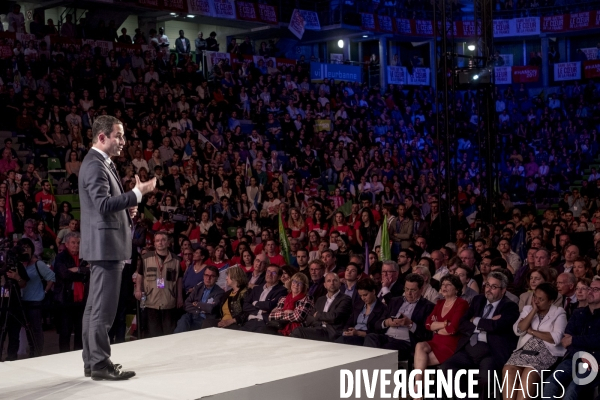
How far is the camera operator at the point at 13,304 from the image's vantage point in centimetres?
733

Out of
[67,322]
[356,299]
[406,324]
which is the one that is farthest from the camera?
[67,322]

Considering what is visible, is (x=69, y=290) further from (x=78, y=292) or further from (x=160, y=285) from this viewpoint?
(x=160, y=285)

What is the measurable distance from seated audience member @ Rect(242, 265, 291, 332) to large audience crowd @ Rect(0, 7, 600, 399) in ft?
0.06

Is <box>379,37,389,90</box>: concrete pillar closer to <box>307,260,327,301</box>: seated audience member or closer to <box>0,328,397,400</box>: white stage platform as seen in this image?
<box>307,260,327,301</box>: seated audience member

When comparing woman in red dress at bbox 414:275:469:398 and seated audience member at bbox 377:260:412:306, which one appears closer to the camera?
woman in red dress at bbox 414:275:469:398

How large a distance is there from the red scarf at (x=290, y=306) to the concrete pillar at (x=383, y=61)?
1776 cm

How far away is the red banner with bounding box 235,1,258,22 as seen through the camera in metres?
20.7

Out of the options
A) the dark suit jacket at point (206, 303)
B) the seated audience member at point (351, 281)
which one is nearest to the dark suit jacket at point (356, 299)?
the seated audience member at point (351, 281)

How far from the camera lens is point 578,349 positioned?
18.1 ft

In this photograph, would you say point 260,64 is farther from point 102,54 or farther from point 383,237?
point 383,237

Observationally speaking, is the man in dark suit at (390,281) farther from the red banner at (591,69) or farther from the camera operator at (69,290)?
the red banner at (591,69)

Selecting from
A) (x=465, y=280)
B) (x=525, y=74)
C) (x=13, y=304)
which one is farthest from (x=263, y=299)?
(x=525, y=74)

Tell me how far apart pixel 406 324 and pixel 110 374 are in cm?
280

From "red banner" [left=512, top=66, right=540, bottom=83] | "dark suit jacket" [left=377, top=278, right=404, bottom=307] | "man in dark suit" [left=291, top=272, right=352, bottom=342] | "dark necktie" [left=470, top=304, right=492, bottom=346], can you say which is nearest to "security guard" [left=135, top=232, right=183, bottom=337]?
"man in dark suit" [left=291, top=272, right=352, bottom=342]
